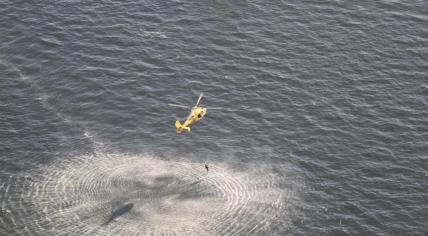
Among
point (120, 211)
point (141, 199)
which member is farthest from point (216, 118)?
point (120, 211)

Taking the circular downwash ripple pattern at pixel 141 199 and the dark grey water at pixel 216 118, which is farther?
the dark grey water at pixel 216 118

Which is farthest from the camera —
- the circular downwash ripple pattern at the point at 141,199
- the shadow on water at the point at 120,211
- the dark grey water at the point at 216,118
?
the dark grey water at the point at 216,118

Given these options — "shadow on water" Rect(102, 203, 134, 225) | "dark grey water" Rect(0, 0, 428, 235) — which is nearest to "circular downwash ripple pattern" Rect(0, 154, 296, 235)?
"shadow on water" Rect(102, 203, 134, 225)

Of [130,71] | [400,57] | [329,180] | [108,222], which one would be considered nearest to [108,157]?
[108,222]

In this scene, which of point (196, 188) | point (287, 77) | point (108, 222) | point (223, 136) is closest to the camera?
point (108, 222)

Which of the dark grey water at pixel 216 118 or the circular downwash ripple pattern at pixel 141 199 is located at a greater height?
the dark grey water at pixel 216 118

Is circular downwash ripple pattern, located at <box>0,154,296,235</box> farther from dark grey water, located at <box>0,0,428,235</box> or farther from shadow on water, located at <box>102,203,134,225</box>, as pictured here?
dark grey water, located at <box>0,0,428,235</box>

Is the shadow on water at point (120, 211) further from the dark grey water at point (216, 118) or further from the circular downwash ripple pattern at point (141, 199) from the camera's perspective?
the dark grey water at point (216, 118)

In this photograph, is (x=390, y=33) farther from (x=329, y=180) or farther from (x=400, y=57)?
(x=329, y=180)

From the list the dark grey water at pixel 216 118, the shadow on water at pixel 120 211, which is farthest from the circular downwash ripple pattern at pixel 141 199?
the dark grey water at pixel 216 118
